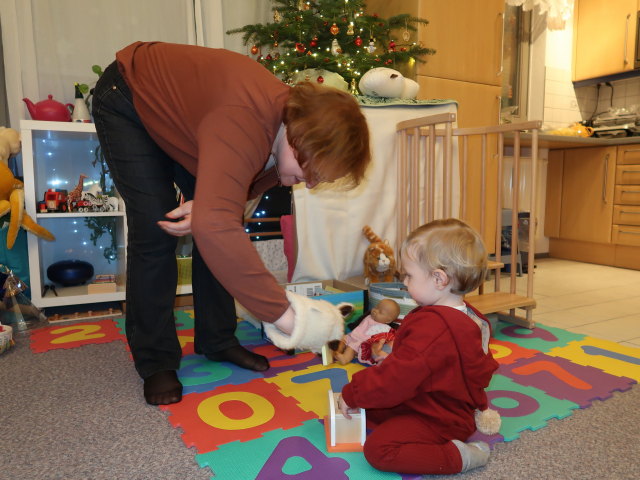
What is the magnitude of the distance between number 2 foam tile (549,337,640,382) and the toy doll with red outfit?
0.69 meters

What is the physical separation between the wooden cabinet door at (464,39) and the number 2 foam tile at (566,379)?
1929mm

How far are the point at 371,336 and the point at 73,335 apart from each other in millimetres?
1076

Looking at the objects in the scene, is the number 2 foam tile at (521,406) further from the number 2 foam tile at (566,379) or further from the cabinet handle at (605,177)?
the cabinet handle at (605,177)

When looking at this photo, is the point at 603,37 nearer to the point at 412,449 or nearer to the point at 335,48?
the point at 335,48

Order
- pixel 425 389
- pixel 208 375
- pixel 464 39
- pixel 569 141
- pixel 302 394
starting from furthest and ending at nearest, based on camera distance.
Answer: pixel 569 141 → pixel 464 39 → pixel 208 375 → pixel 302 394 → pixel 425 389

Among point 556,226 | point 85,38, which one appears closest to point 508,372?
point 85,38

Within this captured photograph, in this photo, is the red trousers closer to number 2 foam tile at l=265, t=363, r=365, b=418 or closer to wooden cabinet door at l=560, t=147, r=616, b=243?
number 2 foam tile at l=265, t=363, r=365, b=418

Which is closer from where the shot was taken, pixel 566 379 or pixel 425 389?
pixel 425 389

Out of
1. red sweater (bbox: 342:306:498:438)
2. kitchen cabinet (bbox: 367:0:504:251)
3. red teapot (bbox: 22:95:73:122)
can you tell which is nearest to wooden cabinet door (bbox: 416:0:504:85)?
kitchen cabinet (bbox: 367:0:504:251)

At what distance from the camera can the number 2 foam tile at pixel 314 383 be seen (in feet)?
3.94

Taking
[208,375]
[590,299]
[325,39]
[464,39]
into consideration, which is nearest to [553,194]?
[464,39]

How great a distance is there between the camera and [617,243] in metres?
3.38

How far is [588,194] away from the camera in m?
3.56

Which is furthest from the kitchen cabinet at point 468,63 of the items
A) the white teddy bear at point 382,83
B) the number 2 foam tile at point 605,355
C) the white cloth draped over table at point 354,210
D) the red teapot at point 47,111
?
the red teapot at point 47,111
